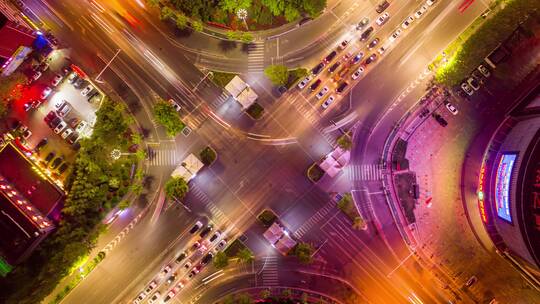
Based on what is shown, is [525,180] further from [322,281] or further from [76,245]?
[76,245]

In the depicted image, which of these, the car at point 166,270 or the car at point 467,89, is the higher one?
the car at point 166,270

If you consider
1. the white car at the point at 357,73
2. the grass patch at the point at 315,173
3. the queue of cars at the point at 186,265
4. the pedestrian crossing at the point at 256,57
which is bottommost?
the grass patch at the point at 315,173

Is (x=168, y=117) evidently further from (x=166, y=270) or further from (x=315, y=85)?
(x=166, y=270)

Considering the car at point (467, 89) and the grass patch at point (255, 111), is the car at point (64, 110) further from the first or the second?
the car at point (467, 89)

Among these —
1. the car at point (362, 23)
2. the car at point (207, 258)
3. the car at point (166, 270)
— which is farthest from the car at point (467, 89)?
the car at point (166, 270)

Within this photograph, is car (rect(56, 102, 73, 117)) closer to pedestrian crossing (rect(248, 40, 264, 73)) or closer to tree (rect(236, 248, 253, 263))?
pedestrian crossing (rect(248, 40, 264, 73))

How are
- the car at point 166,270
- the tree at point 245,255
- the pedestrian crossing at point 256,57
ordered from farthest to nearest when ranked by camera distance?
the pedestrian crossing at point 256,57
the car at point 166,270
the tree at point 245,255

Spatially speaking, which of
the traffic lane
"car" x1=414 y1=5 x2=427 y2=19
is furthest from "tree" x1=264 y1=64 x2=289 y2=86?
the traffic lane
